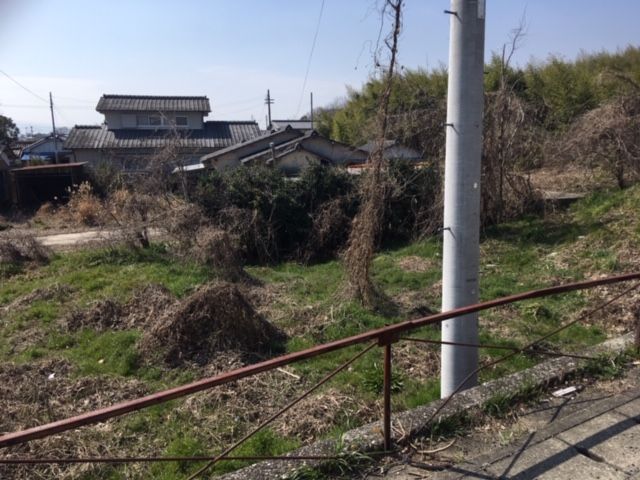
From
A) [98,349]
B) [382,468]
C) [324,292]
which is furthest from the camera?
[324,292]

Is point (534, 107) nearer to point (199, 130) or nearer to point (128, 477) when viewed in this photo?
point (128, 477)

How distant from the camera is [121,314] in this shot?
5793 mm

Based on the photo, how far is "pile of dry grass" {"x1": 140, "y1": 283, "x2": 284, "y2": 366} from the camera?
191 inches

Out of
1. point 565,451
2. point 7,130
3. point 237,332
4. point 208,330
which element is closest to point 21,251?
point 208,330

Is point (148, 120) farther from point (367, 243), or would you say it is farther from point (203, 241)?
point (367, 243)

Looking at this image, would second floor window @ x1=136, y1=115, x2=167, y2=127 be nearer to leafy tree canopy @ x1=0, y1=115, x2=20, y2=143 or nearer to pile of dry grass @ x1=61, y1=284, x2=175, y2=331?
leafy tree canopy @ x1=0, y1=115, x2=20, y2=143

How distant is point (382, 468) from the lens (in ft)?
7.75

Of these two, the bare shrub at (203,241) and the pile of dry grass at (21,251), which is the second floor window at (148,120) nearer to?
the pile of dry grass at (21,251)

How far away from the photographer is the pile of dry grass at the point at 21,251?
8648 millimetres

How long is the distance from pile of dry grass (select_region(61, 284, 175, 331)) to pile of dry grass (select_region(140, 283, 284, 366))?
558mm

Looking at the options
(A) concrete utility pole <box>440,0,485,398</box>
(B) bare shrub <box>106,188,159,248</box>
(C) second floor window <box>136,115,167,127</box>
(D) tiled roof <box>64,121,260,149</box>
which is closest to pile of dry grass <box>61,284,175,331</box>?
(B) bare shrub <box>106,188,159,248</box>

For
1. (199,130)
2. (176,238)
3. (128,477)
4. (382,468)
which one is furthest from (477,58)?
(199,130)

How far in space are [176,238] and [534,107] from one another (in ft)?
22.1

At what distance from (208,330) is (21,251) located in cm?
559
